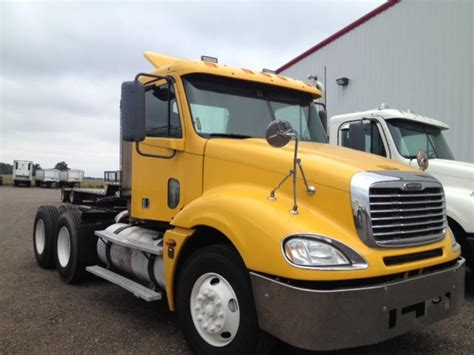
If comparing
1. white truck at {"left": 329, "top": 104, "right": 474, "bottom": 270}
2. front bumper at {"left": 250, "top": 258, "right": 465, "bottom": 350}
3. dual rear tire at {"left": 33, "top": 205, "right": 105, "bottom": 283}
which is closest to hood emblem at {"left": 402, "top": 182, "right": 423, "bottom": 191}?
front bumper at {"left": 250, "top": 258, "right": 465, "bottom": 350}

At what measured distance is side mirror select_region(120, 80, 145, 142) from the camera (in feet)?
13.2

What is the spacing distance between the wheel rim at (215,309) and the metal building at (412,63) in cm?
618

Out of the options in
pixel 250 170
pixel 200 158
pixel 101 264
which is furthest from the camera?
pixel 101 264

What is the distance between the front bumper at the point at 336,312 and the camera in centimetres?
278

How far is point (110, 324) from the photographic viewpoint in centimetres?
452

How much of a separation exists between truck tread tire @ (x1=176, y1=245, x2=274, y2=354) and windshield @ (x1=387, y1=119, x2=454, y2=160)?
4413mm

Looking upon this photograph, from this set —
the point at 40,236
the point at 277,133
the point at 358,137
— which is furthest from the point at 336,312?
the point at 40,236

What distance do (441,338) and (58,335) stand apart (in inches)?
145

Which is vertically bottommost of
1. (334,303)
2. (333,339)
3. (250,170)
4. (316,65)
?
(333,339)

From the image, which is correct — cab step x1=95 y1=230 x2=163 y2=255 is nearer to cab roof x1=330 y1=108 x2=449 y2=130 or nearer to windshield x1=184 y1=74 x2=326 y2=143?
windshield x1=184 y1=74 x2=326 y2=143

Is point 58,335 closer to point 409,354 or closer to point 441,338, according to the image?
point 409,354

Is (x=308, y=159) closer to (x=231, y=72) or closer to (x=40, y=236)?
(x=231, y=72)

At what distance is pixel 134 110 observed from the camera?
4059 millimetres

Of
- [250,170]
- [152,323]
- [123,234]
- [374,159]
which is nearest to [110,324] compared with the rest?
[152,323]
